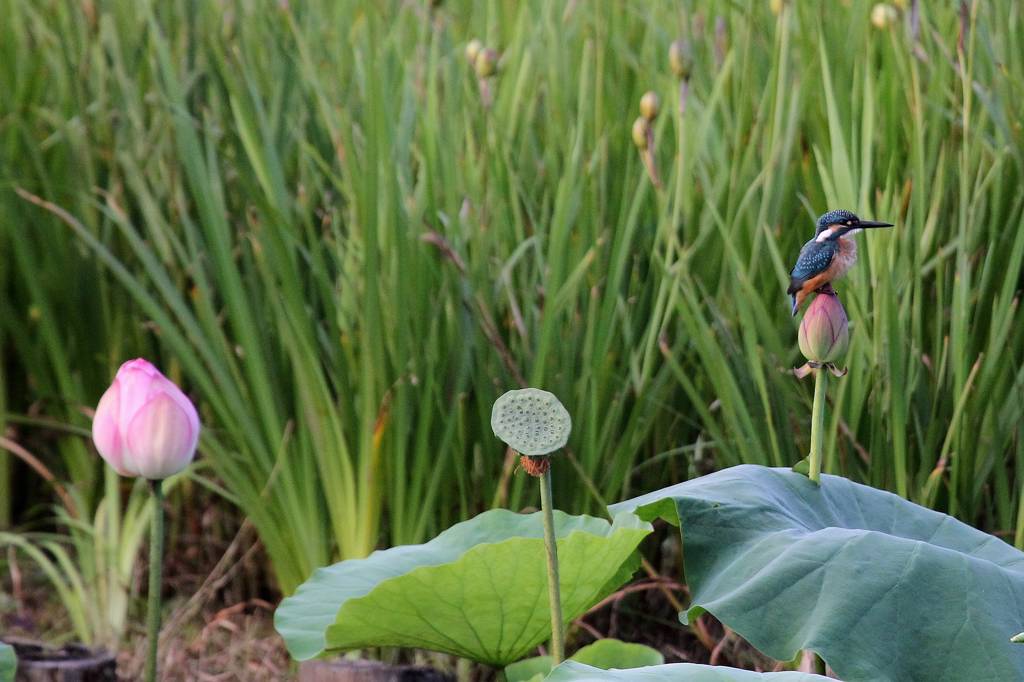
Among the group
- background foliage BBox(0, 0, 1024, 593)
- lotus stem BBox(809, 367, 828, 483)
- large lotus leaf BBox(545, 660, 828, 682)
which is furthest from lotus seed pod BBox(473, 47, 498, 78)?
large lotus leaf BBox(545, 660, 828, 682)

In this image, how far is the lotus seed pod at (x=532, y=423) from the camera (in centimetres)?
77

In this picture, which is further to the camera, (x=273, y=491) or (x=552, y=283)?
(x=273, y=491)

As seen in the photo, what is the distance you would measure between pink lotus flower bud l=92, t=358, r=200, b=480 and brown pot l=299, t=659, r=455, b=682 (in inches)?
18.6

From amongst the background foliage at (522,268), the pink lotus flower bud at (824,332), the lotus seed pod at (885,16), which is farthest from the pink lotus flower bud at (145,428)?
the lotus seed pod at (885,16)

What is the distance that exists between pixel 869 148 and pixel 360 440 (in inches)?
29.1

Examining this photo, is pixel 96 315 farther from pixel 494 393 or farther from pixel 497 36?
pixel 497 36

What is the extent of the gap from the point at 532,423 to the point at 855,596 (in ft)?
0.84

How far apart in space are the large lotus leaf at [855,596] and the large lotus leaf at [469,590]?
90 millimetres

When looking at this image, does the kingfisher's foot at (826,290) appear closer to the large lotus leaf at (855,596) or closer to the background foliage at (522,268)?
the large lotus leaf at (855,596)

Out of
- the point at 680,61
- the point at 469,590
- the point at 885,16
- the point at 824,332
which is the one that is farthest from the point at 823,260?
the point at 885,16

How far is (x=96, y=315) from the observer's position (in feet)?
6.84

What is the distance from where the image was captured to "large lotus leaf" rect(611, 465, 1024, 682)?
833 millimetres

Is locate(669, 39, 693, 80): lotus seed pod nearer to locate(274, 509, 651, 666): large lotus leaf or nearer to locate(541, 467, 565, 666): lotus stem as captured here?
locate(274, 509, 651, 666): large lotus leaf

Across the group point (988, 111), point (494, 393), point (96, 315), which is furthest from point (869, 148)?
point (96, 315)
